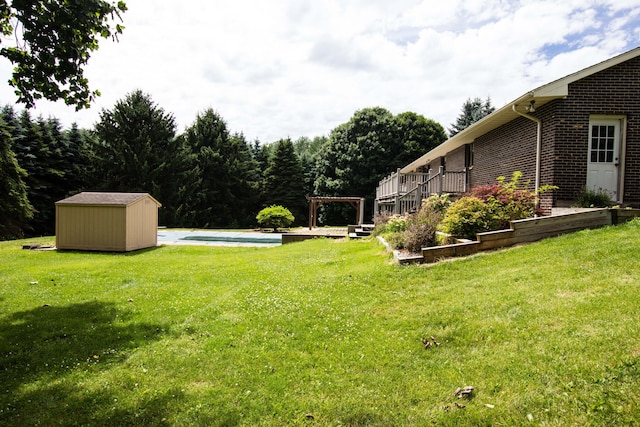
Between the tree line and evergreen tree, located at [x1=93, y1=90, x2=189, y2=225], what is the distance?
0.08 meters

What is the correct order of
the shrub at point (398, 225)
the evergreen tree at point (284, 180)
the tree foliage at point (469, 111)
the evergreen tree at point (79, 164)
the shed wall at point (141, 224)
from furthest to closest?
the tree foliage at point (469, 111) → the evergreen tree at point (284, 180) → the evergreen tree at point (79, 164) → the shed wall at point (141, 224) → the shrub at point (398, 225)

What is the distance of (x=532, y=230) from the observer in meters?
7.42

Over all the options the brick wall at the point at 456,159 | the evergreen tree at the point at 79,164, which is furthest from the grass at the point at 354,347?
the evergreen tree at the point at 79,164

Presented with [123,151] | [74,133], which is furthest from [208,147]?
[74,133]

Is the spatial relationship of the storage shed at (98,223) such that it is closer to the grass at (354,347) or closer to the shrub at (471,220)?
the grass at (354,347)

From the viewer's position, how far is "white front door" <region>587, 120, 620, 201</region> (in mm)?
9391

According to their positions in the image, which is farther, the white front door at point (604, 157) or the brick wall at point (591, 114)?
the white front door at point (604, 157)

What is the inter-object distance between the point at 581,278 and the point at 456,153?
544 inches

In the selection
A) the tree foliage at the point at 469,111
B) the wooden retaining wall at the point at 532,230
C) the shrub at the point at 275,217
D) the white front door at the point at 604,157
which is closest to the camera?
the wooden retaining wall at the point at 532,230

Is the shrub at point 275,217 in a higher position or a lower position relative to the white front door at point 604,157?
lower

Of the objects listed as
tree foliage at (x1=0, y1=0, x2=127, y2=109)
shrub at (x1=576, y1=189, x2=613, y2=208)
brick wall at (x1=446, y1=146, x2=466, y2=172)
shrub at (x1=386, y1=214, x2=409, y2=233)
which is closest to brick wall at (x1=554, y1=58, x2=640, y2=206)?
shrub at (x1=576, y1=189, x2=613, y2=208)

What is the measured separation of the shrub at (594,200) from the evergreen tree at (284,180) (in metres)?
30.0

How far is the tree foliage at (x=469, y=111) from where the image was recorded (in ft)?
143

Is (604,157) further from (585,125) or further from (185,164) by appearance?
(185,164)
